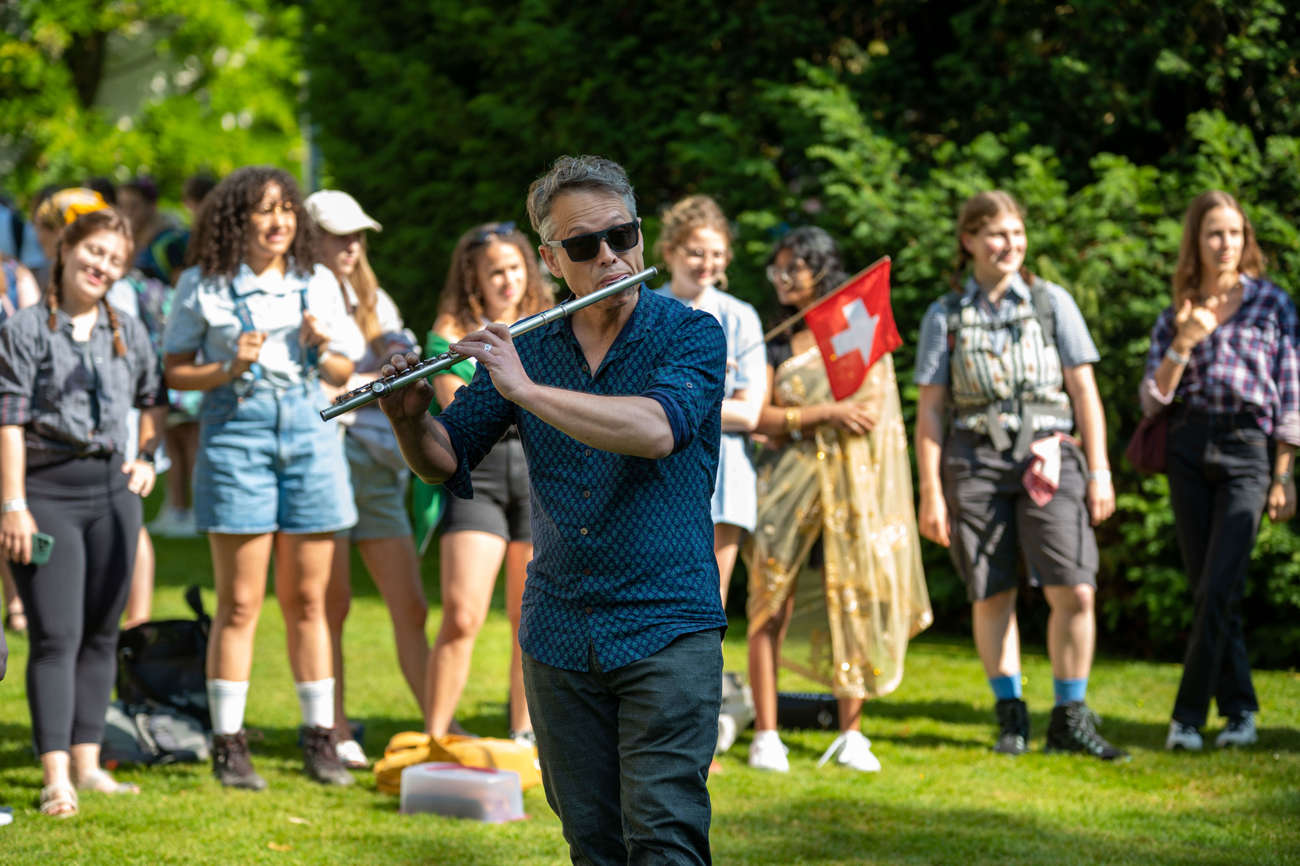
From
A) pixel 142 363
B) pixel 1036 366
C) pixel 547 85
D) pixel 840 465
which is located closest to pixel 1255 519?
pixel 1036 366

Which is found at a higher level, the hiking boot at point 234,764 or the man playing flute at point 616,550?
the man playing flute at point 616,550

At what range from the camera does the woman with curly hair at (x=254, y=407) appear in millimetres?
5656

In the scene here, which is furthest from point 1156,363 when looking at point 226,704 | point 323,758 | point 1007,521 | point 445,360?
point 445,360

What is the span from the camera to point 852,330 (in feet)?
19.8

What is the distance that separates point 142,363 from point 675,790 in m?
3.47

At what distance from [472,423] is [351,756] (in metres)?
3.27

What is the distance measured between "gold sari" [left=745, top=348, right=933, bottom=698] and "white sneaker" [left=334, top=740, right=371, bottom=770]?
1.69 metres

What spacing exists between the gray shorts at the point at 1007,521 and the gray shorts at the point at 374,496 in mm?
2296

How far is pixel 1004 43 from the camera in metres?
9.08

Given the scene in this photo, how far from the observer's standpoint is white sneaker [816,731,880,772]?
612cm

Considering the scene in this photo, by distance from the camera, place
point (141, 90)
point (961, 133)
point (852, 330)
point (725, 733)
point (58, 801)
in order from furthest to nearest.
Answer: point (141, 90) < point (961, 133) < point (725, 733) < point (852, 330) < point (58, 801)

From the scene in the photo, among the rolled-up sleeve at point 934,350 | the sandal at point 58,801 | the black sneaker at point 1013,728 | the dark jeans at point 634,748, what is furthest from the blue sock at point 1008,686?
the sandal at point 58,801

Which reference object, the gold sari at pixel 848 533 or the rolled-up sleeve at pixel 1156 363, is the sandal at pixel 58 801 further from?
the rolled-up sleeve at pixel 1156 363

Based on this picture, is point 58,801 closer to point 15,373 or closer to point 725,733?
point 15,373
